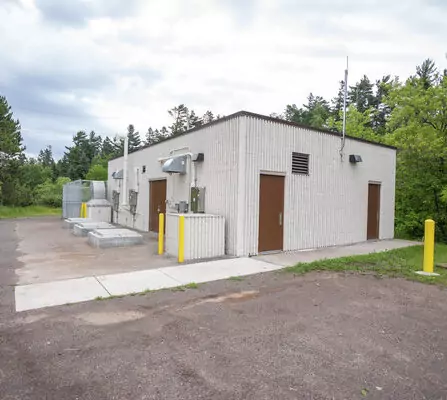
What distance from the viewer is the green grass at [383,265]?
628cm

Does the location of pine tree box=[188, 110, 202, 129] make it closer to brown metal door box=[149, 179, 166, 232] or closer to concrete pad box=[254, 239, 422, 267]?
brown metal door box=[149, 179, 166, 232]

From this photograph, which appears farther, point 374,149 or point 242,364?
point 374,149

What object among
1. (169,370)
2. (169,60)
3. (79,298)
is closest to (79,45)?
(169,60)

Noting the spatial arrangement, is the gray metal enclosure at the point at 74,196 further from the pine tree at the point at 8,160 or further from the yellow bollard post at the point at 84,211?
the pine tree at the point at 8,160

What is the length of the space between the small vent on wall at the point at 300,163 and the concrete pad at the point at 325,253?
7.42 feet

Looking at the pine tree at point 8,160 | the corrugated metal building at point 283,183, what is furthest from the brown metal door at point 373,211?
the pine tree at point 8,160

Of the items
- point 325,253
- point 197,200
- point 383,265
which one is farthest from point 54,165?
point 383,265

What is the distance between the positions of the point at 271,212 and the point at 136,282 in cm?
410

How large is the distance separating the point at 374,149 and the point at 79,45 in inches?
411

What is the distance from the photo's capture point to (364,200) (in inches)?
425

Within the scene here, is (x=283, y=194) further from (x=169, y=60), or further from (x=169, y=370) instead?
(x=169, y=60)

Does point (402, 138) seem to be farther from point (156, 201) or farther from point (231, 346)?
point (231, 346)

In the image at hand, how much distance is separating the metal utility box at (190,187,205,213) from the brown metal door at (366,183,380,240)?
601cm

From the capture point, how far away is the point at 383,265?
7.08 meters
